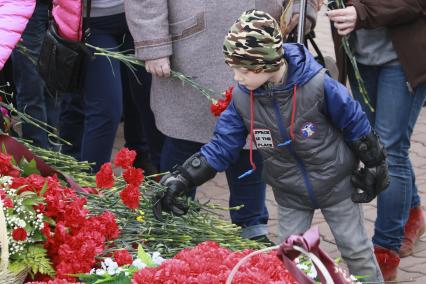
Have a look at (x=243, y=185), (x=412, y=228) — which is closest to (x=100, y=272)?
(x=243, y=185)

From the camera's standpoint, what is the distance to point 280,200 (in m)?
3.89

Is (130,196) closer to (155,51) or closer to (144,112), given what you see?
(155,51)

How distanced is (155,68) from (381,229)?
4.01 ft

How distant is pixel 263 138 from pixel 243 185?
2.54ft

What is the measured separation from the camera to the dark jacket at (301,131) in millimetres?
3574

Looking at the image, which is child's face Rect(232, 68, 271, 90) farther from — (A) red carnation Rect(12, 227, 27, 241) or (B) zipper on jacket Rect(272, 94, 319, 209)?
(A) red carnation Rect(12, 227, 27, 241)

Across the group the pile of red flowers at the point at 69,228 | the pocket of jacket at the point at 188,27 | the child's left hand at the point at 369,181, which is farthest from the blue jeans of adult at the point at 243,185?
the pile of red flowers at the point at 69,228

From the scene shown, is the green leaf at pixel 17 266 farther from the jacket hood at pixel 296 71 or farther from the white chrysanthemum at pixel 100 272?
the jacket hood at pixel 296 71

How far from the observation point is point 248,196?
4.42m

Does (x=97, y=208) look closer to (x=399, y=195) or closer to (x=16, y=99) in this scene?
(x=399, y=195)

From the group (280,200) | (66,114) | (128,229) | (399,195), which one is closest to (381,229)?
(399,195)

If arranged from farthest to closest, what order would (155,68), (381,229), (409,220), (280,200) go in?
(409,220) → (381,229) → (155,68) → (280,200)

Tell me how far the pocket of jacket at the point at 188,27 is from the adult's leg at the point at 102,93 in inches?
26.9

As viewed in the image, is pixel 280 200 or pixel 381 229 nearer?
pixel 280 200
